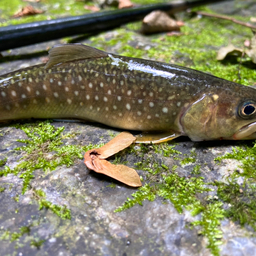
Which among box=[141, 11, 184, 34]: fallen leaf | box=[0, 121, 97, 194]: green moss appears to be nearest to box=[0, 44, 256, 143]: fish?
box=[0, 121, 97, 194]: green moss

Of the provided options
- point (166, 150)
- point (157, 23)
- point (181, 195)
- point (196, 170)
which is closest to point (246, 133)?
point (196, 170)

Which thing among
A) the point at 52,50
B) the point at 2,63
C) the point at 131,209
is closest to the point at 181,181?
the point at 131,209

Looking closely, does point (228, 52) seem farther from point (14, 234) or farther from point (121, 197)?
point (14, 234)

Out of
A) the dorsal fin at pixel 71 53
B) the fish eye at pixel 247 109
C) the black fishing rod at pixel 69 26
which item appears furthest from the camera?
the black fishing rod at pixel 69 26

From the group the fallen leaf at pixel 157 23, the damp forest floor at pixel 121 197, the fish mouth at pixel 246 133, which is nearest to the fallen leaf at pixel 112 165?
the damp forest floor at pixel 121 197

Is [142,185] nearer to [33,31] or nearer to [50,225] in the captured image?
[50,225]

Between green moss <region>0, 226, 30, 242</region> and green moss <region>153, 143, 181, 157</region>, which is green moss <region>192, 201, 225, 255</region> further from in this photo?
green moss <region>0, 226, 30, 242</region>

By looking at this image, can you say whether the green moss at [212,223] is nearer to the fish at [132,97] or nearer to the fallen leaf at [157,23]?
the fish at [132,97]
